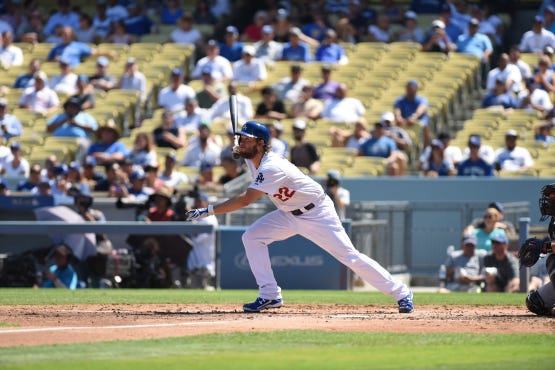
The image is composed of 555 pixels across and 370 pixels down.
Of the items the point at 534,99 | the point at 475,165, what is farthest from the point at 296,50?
the point at 475,165

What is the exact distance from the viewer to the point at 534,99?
20969 millimetres

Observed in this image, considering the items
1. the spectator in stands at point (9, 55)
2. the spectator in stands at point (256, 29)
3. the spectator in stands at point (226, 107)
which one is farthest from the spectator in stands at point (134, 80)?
the spectator in stands at point (9, 55)

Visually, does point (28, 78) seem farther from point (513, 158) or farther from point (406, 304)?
point (406, 304)

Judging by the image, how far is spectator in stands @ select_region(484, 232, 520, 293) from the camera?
640 inches

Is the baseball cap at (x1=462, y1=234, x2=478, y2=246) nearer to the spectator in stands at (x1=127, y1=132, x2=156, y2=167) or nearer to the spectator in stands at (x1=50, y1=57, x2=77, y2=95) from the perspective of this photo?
the spectator in stands at (x1=127, y1=132, x2=156, y2=167)

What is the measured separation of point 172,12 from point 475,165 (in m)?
9.22

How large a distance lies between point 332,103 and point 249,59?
215 centimetres

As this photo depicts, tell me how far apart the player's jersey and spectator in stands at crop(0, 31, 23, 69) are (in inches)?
591

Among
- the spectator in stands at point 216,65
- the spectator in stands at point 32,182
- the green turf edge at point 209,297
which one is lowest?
the green turf edge at point 209,297

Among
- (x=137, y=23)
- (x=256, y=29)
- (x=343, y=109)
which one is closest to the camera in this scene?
(x=343, y=109)

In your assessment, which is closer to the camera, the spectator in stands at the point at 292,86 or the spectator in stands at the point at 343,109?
the spectator in stands at the point at 343,109

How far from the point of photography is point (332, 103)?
21.7 meters

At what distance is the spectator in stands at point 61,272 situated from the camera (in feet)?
55.7

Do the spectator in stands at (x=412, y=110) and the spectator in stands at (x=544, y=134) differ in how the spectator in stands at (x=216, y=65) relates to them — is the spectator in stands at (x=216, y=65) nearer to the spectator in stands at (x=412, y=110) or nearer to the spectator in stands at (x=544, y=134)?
the spectator in stands at (x=412, y=110)
